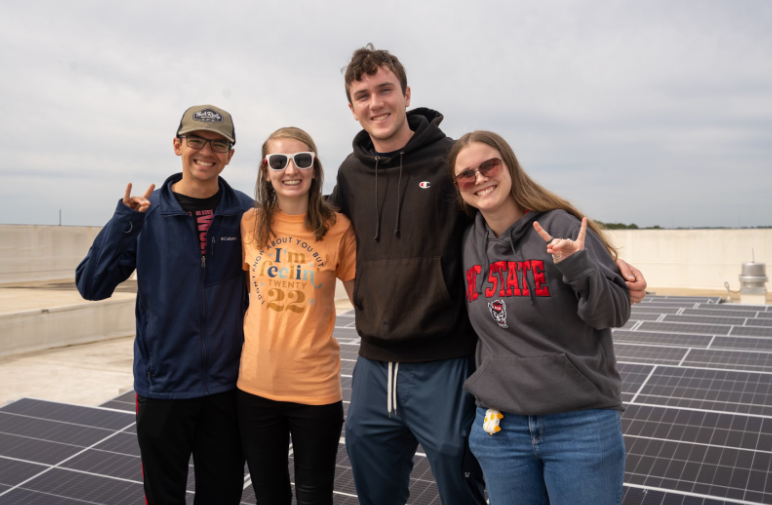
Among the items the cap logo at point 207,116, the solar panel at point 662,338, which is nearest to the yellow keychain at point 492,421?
the cap logo at point 207,116

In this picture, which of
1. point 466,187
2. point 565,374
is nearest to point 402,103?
point 466,187

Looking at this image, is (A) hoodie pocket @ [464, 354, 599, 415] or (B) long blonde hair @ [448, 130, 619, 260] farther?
(B) long blonde hair @ [448, 130, 619, 260]

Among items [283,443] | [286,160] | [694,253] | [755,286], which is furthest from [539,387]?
[694,253]

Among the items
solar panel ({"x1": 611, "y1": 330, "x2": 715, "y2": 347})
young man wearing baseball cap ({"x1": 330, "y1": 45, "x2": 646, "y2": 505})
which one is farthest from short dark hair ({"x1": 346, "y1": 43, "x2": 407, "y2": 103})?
solar panel ({"x1": 611, "y1": 330, "x2": 715, "y2": 347})

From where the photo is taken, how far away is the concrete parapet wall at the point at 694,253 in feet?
78.0

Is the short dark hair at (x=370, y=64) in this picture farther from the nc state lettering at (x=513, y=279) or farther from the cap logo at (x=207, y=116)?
the nc state lettering at (x=513, y=279)

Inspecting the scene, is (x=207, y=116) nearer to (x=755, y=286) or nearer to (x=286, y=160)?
(x=286, y=160)

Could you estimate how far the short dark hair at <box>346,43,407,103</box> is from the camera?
3.42 meters

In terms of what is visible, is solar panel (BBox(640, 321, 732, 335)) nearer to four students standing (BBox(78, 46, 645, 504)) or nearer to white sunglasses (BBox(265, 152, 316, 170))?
four students standing (BBox(78, 46, 645, 504))

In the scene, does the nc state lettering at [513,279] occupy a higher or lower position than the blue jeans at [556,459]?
higher

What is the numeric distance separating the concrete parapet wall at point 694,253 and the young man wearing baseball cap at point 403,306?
21.7 meters

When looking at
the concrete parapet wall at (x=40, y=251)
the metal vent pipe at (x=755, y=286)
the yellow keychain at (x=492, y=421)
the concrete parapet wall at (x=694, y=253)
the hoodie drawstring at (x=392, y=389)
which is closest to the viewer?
the yellow keychain at (x=492, y=421)

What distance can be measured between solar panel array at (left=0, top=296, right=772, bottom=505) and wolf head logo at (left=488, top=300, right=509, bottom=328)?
75.0 inches

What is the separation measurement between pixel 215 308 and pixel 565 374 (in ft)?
6.24
